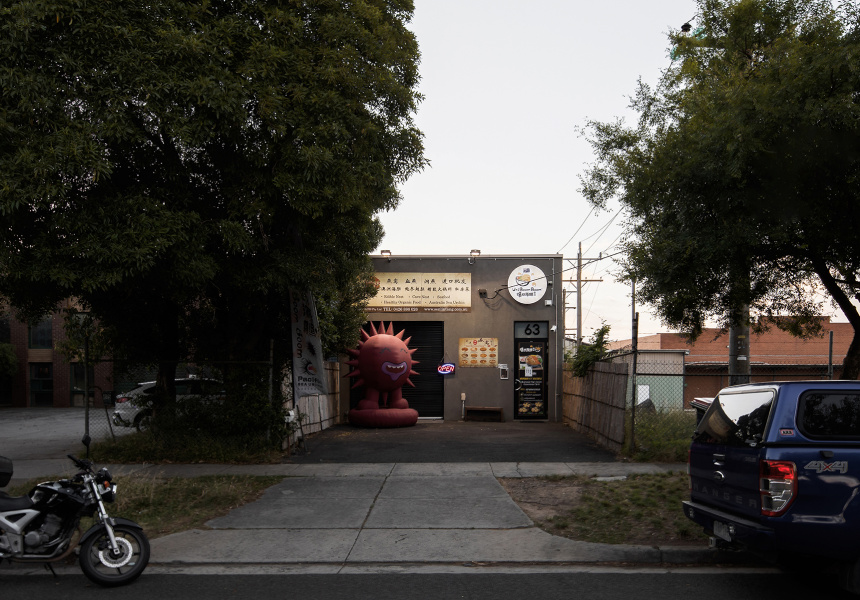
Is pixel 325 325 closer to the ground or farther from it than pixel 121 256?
closer to the ground

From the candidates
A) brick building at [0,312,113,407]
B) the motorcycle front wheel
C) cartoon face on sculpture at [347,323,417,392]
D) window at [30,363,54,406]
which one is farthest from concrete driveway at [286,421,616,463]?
window at [30,363,54,406]

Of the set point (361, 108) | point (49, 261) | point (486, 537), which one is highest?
point (361, 108)

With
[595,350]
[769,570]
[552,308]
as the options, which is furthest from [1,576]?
[552,308]

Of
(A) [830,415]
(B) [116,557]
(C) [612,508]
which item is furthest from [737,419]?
(B) [116,557]

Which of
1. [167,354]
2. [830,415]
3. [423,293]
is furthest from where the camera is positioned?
[423,293]

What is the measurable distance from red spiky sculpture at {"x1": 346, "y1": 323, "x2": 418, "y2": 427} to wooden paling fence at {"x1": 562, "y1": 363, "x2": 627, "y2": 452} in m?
4.43

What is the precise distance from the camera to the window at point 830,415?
5391mm

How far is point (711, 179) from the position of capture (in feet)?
30.7

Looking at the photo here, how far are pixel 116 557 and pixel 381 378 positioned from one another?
12.8 metres

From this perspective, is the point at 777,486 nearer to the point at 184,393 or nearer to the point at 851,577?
the point at 851,577

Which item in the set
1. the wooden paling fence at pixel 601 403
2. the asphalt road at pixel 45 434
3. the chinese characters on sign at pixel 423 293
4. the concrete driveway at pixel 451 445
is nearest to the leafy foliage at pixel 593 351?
the wooden paling fence at pixel 601 403

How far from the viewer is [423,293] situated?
22.4 m

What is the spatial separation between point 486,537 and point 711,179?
17.9 ft

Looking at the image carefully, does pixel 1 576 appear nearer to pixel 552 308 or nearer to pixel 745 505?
pixel 745 505
